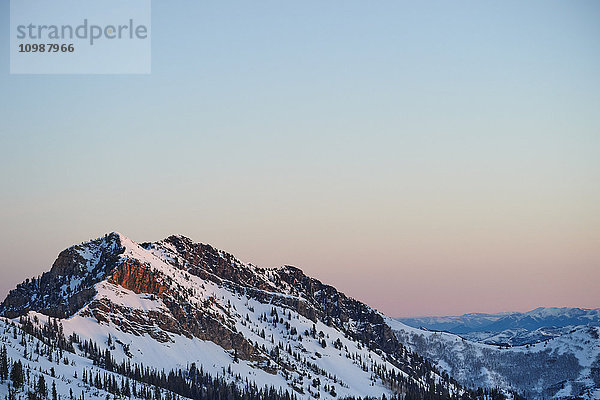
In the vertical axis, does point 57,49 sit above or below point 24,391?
above

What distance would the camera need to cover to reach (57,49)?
164m

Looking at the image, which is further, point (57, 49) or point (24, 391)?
point (24, 391)

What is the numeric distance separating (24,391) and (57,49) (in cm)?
9427

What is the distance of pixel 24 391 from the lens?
19775 centimetres
